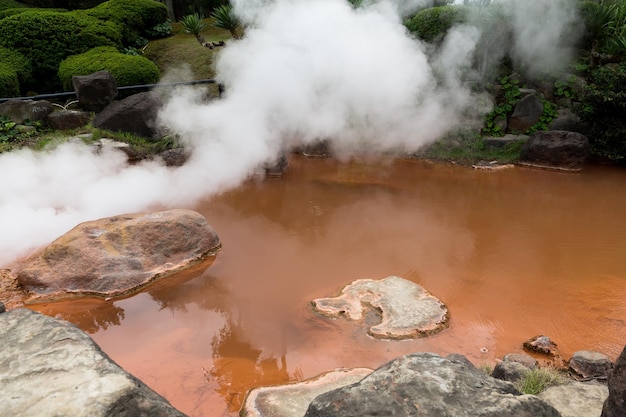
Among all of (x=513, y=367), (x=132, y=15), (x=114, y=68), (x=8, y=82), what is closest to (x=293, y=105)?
(x=114, y=68)

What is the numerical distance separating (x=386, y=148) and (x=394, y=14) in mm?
2576

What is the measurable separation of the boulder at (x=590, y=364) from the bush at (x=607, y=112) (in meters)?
5.76

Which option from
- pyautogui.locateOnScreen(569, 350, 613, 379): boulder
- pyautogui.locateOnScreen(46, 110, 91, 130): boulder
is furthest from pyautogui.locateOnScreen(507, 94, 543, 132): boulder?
pyautogui.locateOnScreen(46, 110, 91, 130): boulder

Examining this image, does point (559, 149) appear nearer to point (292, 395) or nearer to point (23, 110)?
point (292, 395)

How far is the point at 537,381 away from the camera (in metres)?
2.96

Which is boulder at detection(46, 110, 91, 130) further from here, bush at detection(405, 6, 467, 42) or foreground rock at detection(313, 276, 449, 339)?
bush at detection(405, 6, 467, 42)

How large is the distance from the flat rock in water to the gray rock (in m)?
1.13

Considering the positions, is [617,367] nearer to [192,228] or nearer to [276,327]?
[276,327]

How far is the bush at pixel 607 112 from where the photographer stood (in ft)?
25.5

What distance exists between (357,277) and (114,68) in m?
7.05

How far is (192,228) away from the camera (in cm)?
508

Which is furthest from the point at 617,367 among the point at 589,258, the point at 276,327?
the point at 589,258

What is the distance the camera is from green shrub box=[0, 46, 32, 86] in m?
9.20

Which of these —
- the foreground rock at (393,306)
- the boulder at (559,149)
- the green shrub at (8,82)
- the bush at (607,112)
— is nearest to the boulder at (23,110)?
the green shrub at (8,82)
